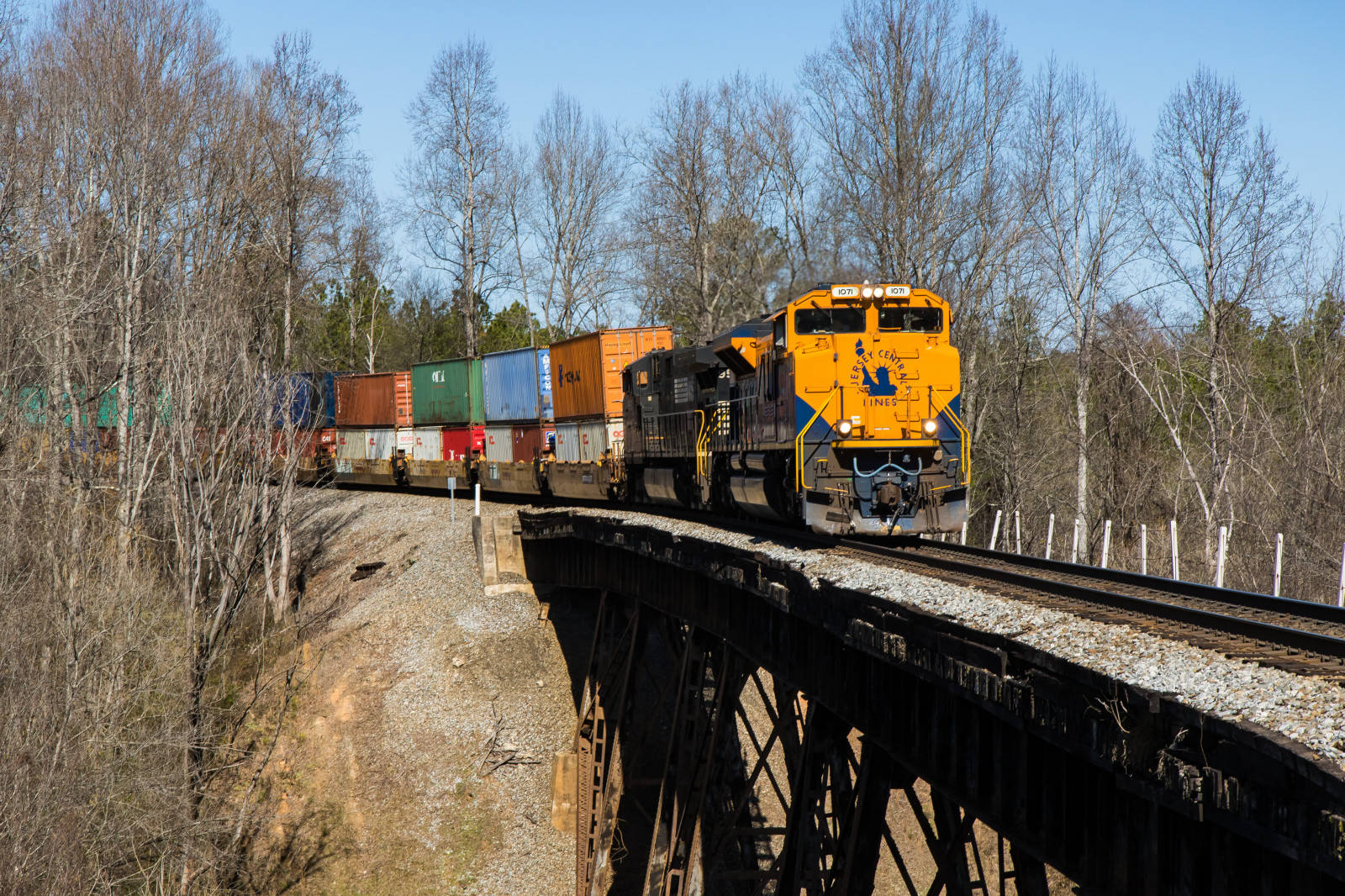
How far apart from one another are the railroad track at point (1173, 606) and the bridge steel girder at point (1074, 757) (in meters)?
1.22

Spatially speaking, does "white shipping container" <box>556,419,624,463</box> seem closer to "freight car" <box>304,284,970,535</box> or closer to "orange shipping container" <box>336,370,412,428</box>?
"freight car" <box>304,284,970,535</box>

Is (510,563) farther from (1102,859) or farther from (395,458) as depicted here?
(1102,859)

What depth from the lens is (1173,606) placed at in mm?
7961

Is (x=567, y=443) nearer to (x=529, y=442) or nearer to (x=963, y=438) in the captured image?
(x=529, y=442)

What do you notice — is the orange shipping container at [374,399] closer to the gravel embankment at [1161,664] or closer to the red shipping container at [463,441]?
the red shipping container at [463,441]

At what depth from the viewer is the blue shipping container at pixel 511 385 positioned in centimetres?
3044

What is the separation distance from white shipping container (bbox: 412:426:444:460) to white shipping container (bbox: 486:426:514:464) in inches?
117

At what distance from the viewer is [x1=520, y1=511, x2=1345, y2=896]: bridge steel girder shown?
14.1 ft

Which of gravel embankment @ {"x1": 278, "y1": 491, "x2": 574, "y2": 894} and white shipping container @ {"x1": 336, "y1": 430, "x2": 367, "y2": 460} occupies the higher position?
white shipping container @ {"x1": 336, "y1": 430, "x2": 367, "y2": 460}

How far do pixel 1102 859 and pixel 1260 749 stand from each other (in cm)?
155

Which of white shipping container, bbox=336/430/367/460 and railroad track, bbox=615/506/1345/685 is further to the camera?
white shipping container, bbox=336/430/367/460

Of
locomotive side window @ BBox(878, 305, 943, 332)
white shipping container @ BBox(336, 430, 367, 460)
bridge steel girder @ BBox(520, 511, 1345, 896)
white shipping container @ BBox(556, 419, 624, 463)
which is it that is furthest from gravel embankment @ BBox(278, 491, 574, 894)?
locomotive side window @ BBox(878, 305, 943, 332)

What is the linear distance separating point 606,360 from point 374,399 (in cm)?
1508

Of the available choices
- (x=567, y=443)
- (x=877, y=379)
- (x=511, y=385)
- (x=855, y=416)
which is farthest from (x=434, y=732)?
(x=877, y=379)
